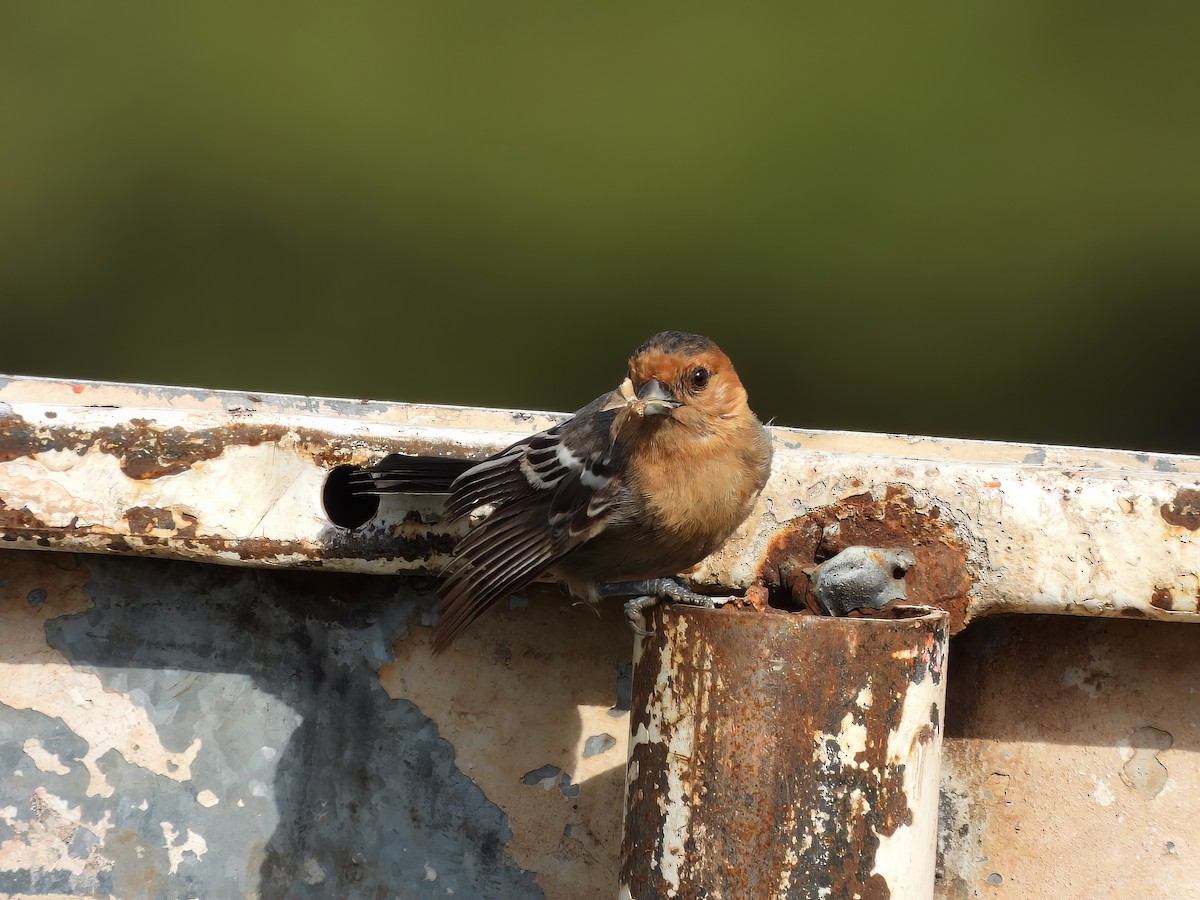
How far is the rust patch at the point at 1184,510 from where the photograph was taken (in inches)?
63.5

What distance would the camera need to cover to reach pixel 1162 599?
63.0 inches

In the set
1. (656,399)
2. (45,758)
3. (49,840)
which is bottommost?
(49,840)

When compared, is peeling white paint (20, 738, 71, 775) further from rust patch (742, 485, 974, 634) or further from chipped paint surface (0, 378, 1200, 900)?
rust patch (742, 485, 974, 634)

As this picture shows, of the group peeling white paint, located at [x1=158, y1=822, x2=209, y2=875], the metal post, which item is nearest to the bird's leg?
the metal post

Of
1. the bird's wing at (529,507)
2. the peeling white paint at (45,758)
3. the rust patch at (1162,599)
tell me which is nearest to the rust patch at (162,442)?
the bird's wing at (529,507)

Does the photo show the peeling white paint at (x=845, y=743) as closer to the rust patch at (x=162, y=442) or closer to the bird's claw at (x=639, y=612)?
the bird's claw at (x=639, y=612)

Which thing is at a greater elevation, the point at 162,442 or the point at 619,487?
the point at 619,487

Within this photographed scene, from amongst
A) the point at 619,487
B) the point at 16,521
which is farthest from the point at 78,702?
the point at 619,487

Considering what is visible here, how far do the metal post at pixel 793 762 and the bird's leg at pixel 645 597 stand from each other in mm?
102

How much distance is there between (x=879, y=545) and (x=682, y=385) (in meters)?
0.70

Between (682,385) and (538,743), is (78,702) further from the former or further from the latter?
(682,385)

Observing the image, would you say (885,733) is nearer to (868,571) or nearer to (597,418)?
(868,571)

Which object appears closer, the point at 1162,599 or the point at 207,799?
the point at 1162,599

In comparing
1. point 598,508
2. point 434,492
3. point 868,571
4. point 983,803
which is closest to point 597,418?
point 598,508
